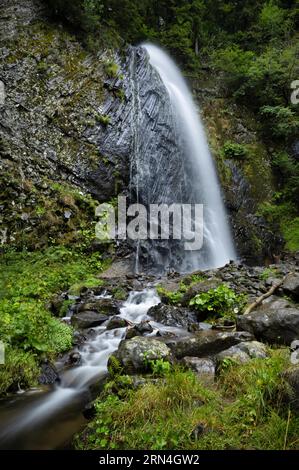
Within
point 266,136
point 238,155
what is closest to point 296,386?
point 238,155

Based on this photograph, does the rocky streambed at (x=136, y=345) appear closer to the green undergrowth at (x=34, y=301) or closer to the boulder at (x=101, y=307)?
the boulder at (x=101, y=307)

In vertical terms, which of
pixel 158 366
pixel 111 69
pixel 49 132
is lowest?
pixel 158 366

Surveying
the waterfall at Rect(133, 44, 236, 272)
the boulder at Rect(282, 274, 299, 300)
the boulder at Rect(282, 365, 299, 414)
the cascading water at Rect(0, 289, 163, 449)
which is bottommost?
the cascading water at Rect(0, 289, 163, 449)

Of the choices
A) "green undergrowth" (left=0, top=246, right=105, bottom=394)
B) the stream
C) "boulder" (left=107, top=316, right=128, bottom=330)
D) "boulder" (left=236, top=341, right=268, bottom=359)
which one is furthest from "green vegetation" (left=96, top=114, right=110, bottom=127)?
"boulder" (left=236, top=341, right=268, bottom=359)

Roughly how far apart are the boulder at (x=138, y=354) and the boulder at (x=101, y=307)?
2.63 meters

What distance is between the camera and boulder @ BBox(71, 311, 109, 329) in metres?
6.23

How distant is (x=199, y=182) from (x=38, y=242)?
7.21m

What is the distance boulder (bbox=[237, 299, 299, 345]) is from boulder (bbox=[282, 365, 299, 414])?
185 cm

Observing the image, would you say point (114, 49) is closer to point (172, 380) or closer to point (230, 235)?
point (230, 235)

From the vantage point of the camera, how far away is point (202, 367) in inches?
154

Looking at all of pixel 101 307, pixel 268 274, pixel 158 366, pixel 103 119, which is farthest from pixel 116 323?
pixel 103 119

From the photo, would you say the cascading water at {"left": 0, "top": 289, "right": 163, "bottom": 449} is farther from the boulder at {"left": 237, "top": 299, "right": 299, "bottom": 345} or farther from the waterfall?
the waterfall

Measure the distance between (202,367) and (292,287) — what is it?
11.4ft

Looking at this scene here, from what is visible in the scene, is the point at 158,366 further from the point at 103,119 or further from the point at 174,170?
the point at 174,170
